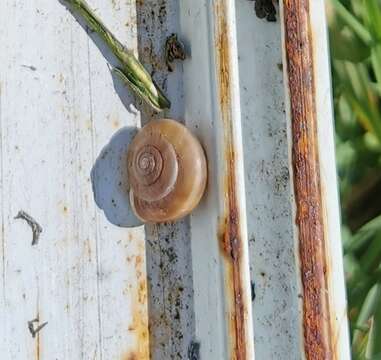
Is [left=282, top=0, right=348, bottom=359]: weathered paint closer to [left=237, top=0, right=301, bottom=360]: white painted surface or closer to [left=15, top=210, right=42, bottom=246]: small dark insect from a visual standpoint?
[left=237, top=0, right=301, bottom=360]: white painted surface

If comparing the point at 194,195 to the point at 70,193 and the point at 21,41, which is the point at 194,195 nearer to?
the point at 70,193

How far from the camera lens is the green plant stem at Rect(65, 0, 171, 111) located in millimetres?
1496

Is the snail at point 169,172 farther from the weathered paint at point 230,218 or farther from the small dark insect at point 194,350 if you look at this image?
the small dark insect at point 194,350

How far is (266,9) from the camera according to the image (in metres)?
1.49

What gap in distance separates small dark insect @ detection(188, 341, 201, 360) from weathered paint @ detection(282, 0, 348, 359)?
0.66ft

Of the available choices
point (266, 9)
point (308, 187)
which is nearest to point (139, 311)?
point (308, 187)

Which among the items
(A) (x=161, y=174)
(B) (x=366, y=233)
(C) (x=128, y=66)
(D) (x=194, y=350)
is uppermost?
(C) (x=128, y=66)

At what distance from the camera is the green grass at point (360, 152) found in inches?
55.7

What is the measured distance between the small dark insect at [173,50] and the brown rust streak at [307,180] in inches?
8.3

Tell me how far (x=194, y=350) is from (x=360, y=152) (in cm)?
43

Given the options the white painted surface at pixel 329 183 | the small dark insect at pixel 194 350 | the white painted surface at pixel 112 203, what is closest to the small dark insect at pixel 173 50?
the white painted surface at pixel 112 203

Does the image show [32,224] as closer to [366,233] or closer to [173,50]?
[173,50]

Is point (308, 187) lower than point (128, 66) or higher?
lower

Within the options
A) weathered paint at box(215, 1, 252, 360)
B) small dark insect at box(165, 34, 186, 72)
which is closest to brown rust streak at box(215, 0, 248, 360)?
weathered paint at box(215, 1, 252, 360)
